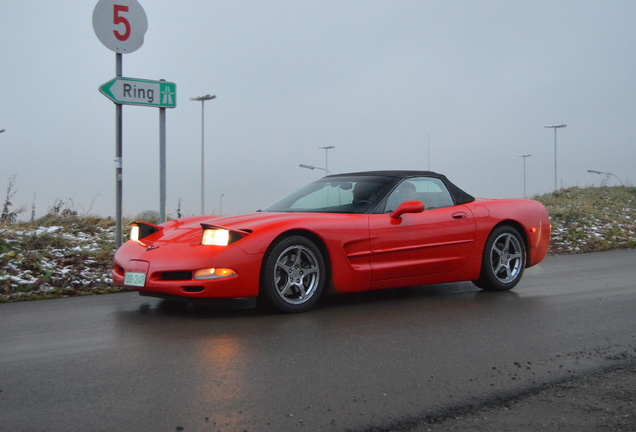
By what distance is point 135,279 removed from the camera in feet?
19.7

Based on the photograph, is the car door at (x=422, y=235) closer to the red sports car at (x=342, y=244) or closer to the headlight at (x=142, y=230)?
the red sports car at (x=342, y=244)

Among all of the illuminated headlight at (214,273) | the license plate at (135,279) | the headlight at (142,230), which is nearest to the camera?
the illuminated headlight at (214,273)

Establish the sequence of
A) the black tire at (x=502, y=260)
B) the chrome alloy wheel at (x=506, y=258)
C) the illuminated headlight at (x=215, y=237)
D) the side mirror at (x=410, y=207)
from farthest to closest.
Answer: the chrome alloy wheel at (x=506, y=258) → the black tire at (x=502, y=260) → the side mirror at (x=410, y=207) → the illuminated headlight at (x=215, y=237)

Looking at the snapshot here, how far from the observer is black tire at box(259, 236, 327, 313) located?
19.2 feet

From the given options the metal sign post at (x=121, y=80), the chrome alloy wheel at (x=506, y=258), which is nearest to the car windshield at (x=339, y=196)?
the chrome alloy wheel at (x=506, y=258)

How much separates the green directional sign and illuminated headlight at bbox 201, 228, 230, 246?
3447 millimetres

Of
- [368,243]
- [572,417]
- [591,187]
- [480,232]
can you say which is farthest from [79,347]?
[591,187]

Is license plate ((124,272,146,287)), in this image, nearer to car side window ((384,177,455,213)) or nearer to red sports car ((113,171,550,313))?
red sports car ((113,171,550,313))

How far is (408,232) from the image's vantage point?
6.76 metres

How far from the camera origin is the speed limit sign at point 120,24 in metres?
8.63

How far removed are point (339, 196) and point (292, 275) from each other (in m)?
1.29

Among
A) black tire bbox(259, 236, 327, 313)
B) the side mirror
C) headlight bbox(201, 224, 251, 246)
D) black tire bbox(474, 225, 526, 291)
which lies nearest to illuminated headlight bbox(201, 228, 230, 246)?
headlight bbox(201, 224, 251, 246)

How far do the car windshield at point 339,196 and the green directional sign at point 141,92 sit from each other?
2578 millimetres

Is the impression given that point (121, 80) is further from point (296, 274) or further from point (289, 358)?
point (289, 358)
